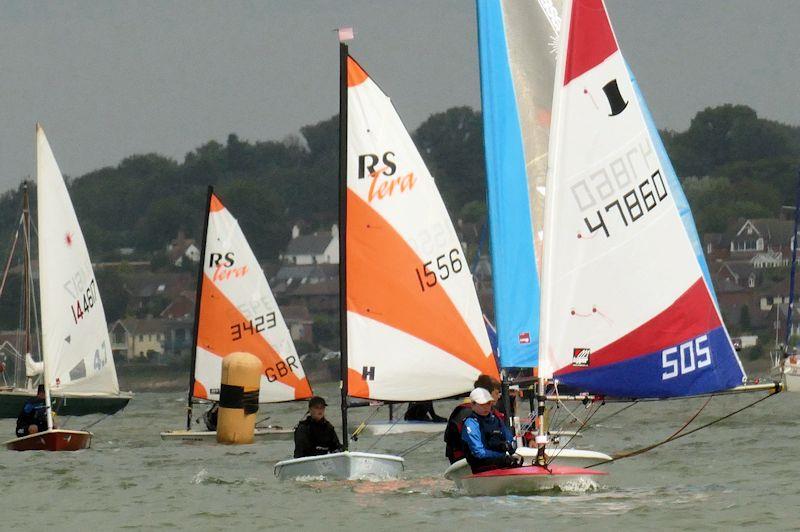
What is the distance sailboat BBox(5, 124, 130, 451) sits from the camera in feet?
91.0

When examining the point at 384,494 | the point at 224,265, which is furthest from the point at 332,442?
the point at 224,265

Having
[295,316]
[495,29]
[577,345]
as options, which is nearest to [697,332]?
[577,345]

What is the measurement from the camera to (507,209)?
18.8 m

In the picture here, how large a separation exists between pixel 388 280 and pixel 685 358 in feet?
13.7

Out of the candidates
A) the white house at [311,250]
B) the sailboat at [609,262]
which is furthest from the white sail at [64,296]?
the white house at [311,250]

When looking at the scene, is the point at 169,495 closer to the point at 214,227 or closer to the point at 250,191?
the point at 214,227

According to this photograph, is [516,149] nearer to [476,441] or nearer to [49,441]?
[476,441]

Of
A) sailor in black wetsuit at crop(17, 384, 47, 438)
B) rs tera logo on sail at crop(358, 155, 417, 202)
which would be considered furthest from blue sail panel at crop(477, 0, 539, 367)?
sailor in black wetsuit at crop(17, 384, 47, 438)

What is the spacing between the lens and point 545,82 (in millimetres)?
20328

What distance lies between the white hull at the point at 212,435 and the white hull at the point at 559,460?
1227 cm

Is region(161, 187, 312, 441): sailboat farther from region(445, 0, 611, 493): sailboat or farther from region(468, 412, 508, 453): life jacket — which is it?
region(468, 412, 508, 453): life jacket

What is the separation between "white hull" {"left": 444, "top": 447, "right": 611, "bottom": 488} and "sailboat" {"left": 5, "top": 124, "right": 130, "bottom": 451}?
38.8 ft

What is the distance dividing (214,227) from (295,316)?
9771 centimetres

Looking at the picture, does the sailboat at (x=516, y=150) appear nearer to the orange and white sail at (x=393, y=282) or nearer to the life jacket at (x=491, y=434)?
the orange and white sail at (x=393, y=282)
